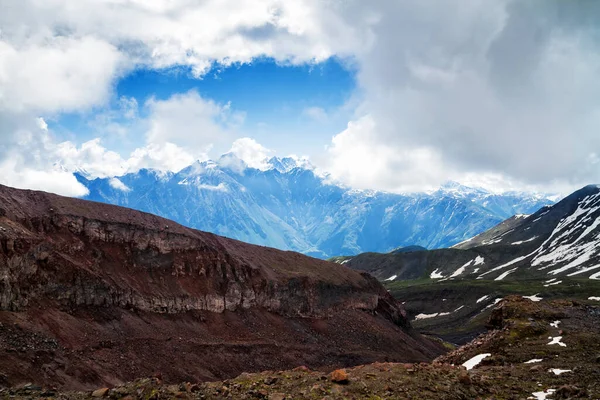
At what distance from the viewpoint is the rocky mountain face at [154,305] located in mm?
52031

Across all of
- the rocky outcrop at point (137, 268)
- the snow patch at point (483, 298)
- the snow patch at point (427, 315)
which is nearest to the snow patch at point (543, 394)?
the rocky outcrop at point (137, 268)

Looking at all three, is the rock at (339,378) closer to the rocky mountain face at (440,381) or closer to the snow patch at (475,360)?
the rocky mountain face at (440,381)

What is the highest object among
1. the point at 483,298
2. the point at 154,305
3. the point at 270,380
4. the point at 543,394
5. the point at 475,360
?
the point at 483,298

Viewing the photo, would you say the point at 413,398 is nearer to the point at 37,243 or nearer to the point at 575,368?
the point at 575,368

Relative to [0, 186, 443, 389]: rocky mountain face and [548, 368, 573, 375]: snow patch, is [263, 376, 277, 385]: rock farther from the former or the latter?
[0, 186, 443, 389]: rocky mountain face

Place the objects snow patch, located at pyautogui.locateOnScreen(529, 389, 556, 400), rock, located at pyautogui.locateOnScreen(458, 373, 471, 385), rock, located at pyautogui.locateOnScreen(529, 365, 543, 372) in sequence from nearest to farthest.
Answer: snow patch, located at pyautogui.locateOnScreen(529, 389, 556, 400) < rock, located at pyautogui.locateOnScreen(458, 373, 471, 385) < rock, located at pyautogui.locateOnScreen(529, 365, 543, 372)

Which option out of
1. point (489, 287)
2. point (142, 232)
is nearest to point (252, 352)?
point (142, 232)

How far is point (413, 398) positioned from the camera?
22.3 meters

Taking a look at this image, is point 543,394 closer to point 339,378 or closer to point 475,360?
point 339,378

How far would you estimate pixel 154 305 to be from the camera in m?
70.6

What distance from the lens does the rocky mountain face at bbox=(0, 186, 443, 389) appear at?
5203 cm

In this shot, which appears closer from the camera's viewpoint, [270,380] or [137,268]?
[270,380]

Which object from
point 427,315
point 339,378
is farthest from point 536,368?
point 427,315

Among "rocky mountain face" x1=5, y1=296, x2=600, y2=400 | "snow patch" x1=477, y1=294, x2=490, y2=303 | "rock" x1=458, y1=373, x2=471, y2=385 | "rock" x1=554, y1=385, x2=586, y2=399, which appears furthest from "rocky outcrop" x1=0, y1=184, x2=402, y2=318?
"snow patch" x1=477, y1=294, x2=490, y2=303
